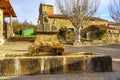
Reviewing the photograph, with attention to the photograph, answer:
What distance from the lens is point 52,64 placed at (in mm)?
7199

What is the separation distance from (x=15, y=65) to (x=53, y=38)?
1901 mm

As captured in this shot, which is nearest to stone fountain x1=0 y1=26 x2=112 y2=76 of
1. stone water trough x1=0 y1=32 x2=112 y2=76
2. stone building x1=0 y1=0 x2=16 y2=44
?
stone water trough x1=0 y1=32 x2=112 y2=76

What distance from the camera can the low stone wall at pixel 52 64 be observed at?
7.00 metres

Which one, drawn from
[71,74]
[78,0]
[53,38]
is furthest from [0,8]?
[71,74]

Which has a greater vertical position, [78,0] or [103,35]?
[78,0]

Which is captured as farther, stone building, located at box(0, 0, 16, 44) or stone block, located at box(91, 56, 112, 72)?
stone building, located at box(0, 0, 16, 44)

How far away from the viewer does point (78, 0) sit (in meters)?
32.8

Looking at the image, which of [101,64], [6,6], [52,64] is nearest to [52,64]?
[52,64]

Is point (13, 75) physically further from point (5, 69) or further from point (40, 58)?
point (40, 58)

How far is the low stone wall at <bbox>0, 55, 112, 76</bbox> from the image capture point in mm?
6996

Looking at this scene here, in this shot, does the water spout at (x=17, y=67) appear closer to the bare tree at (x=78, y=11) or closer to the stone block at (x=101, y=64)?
the stone block at (x=101, y=64)

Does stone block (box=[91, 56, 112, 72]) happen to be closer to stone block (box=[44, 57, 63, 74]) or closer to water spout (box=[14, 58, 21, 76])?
stone block (box=[44, 57, 63, 74])

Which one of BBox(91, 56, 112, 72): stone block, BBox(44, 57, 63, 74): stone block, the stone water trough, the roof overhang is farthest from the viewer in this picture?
the roof overhang

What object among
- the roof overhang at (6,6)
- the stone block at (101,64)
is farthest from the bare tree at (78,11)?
the stone block at (101,64)
